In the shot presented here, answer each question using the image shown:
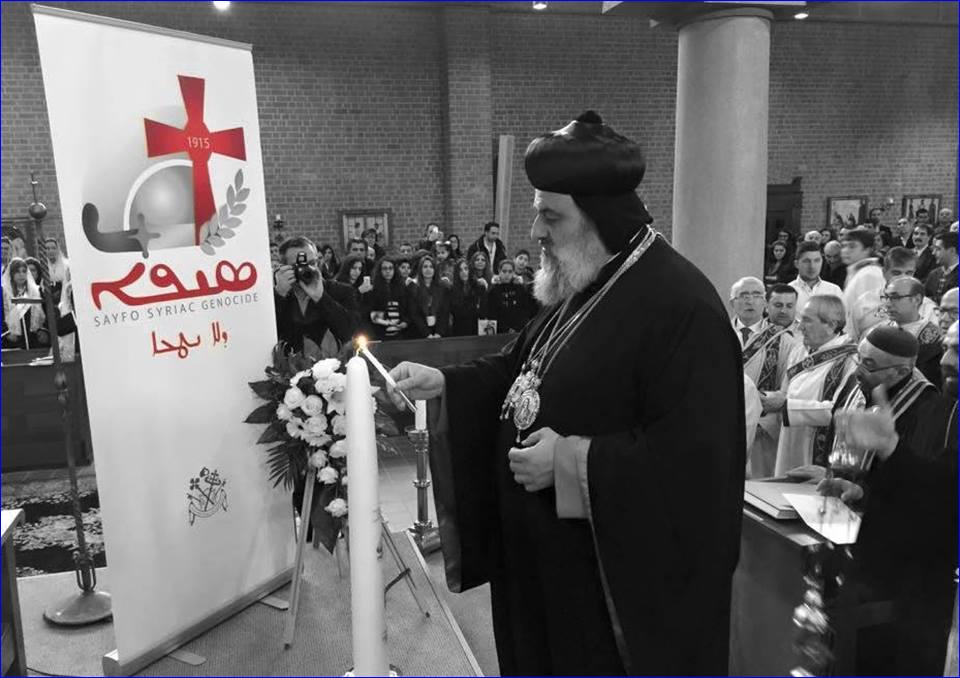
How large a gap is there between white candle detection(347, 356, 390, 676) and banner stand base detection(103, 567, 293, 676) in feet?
7.26

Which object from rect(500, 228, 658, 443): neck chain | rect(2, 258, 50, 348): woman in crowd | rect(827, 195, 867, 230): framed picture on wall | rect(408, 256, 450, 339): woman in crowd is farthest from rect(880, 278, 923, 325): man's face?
rect(827, 195, 867, 230): framed picture on wall

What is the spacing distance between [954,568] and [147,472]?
8.51ft

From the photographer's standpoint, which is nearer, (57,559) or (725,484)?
(725,484)

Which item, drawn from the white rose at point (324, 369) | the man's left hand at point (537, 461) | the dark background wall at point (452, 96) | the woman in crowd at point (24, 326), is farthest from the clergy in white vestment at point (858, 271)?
the woman in crowd at point (24, 326)

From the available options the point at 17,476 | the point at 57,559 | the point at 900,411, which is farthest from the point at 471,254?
the point at 900,411

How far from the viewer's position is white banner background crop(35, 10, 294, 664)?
2.71m

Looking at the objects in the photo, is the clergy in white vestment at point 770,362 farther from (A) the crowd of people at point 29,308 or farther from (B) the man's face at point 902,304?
(A) the crowd of people at point 29,308

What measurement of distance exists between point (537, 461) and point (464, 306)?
20.0 feet

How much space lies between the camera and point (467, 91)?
Result: 38.4 feet

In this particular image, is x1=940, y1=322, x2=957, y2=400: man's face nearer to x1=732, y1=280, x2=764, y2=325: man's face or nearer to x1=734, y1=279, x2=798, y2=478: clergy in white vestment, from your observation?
x1=734, y1=279, x2=798, y2=478: clergy in white vestment

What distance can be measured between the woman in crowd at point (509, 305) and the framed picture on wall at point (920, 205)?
974 centimetres

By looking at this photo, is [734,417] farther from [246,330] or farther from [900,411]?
[246,330]

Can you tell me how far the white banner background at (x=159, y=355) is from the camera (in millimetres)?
2709

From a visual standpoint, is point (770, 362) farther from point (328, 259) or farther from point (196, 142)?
point (328, 259)
